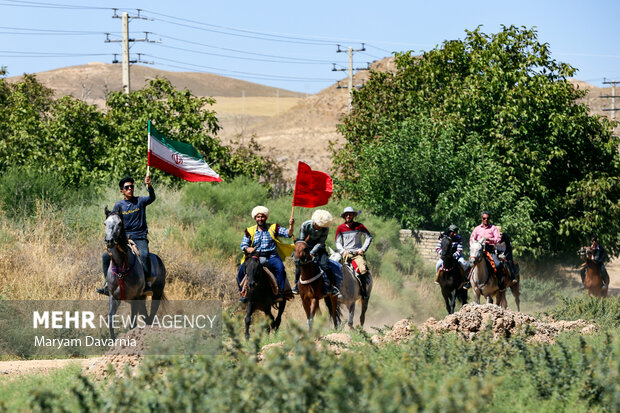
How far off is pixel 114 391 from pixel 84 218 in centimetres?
1443

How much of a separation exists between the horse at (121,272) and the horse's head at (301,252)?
2509 mm

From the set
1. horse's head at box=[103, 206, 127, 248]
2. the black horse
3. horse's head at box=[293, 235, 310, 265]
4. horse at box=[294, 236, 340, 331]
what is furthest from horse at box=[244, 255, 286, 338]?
the black horse

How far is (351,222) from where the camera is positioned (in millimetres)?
16797

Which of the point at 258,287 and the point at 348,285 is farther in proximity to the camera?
the point at 348,285

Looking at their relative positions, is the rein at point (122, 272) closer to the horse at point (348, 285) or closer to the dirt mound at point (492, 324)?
the horse at point (348, 285)

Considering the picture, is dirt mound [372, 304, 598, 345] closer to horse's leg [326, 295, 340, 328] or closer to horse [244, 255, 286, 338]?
horse [244, 255, 286, 338]

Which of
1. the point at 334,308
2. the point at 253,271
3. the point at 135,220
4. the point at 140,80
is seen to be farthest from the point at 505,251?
the point at 140,80

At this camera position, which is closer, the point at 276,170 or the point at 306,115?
the point at 276,170

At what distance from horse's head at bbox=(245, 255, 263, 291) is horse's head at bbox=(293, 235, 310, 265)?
68 centimetres

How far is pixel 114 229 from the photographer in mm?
12844

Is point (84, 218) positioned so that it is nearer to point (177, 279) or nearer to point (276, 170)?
point (177, 279)

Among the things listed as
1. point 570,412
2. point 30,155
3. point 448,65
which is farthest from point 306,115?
point 570,412

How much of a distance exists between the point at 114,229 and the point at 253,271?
266 centimetres

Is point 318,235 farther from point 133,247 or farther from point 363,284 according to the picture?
point 133,247
